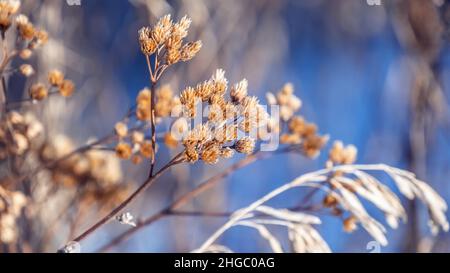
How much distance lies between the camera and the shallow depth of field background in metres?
1.13

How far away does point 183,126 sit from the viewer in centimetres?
61

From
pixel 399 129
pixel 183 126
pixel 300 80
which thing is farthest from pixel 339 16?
pixel 183 126

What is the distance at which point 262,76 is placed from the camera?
4.42 feet

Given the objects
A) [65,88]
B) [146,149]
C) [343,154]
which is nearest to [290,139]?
[343,154]

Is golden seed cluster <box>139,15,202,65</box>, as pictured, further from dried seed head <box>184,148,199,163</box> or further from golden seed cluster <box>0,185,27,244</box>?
golden seed cluster <box>0,185,27,244</box>

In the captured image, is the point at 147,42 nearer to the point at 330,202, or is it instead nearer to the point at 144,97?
the point at 144,97

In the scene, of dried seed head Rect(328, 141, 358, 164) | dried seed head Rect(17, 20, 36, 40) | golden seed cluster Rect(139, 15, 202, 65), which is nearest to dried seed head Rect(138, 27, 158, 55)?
A: golden seed cluster Rect(139, 15, 202, 65)

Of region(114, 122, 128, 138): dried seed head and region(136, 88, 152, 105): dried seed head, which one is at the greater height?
region(136, 88, 152, 105): dried seed head

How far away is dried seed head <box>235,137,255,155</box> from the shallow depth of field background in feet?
1.79

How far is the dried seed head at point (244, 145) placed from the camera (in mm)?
552

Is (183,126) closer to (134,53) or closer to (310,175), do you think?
(310,175)

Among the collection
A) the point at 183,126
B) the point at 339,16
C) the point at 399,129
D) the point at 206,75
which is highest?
the point at 339,16

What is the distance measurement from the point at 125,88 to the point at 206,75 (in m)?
0.23

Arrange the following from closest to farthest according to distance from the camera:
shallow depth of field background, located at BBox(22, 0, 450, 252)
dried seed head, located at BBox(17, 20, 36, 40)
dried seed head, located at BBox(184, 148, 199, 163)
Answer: dried seed head, located at BBox(184, 148, 199, 163) → dried seed head, located at BBox(17, 20, 36, 40) → shallow depth of field background, located at BBox(22, 0, 450, 252)
